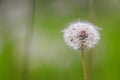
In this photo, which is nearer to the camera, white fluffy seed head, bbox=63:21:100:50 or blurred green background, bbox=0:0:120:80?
white fluffy seed head, bbox=63:21:100:50

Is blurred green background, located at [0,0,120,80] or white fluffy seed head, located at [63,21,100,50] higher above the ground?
blurred green background, located at [0,0,120,80]

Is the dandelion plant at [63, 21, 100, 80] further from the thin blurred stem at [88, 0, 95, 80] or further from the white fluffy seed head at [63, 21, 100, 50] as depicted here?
the thin blurred stem at [88, 0, 95, 80]

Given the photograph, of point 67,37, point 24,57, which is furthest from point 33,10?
point 67,37

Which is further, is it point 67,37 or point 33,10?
point 33,10

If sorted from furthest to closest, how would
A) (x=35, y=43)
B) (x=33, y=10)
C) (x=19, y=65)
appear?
(x=33, y=10) < (x=35, y=43) < (x=19, y=65)

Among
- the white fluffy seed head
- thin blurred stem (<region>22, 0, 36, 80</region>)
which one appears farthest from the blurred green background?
the white fluffy seed head

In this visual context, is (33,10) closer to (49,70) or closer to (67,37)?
(49,70)

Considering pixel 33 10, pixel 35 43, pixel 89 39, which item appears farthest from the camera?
pixel 33 10

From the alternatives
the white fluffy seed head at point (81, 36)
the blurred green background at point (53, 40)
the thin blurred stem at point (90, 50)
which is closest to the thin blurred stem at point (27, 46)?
the blurred green background at point (53, 40)
